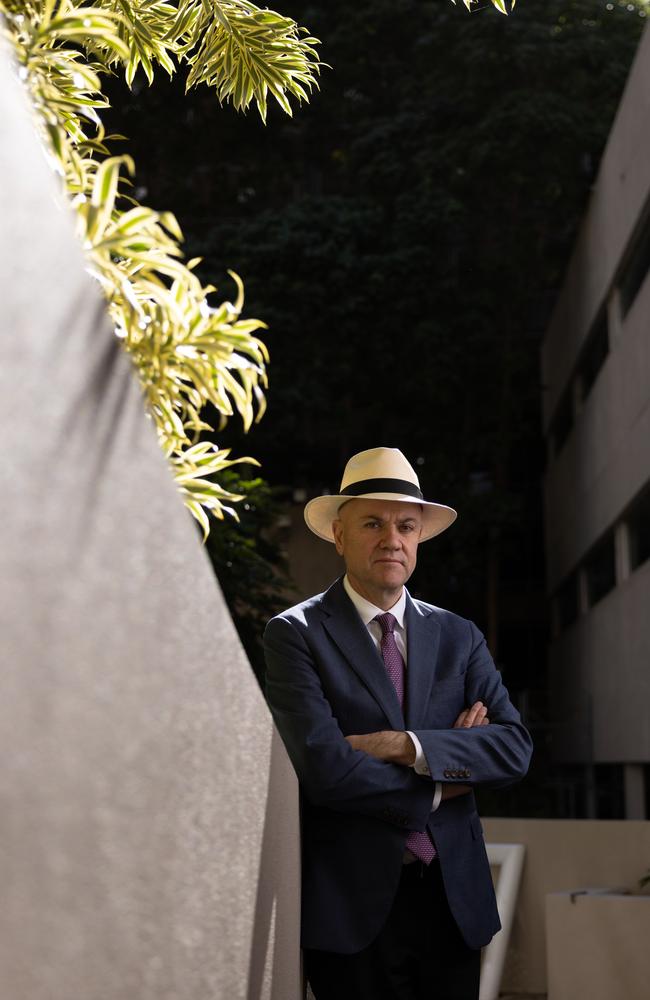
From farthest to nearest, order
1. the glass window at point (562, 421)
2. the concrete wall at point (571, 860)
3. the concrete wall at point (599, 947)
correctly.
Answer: the glass window at point (562, 421) < the concrete wall at point (571, 860) < the concrete wall at point (599, 947)

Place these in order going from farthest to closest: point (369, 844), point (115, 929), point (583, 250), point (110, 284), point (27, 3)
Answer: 1. point (583, 250)
2. point (369, 844)
3. point (27, 3)
4. point (110, 284)
5. point (115, 929)

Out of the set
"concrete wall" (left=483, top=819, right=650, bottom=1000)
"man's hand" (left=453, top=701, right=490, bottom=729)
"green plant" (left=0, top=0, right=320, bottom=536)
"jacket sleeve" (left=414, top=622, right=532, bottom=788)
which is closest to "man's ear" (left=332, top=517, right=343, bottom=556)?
"jacket sleeve" (left=414, top=622, right=532, bottom=788)

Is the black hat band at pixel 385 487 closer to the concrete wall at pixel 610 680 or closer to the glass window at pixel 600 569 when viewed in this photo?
the concrete wall at pixel 610 680

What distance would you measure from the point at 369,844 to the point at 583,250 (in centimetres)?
1764

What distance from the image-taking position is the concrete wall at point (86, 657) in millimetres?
1012

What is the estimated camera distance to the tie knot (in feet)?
10.6

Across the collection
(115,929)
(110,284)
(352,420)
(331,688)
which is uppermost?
(352,420)

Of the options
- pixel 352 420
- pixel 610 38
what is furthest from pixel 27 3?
pixel 610 38

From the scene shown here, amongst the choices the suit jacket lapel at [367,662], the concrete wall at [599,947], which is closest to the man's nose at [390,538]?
the suit jacket lapel at [367,662]

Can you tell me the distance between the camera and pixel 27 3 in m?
2.22

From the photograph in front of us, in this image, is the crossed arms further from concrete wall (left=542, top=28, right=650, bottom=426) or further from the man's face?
concrete wall (left=542, top=28, right=650, bottom=426)

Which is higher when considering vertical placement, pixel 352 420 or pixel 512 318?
pixel 512 318

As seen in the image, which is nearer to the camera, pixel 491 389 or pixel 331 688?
pixel 331 688

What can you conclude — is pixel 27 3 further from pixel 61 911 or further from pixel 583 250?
pixel 583 250
